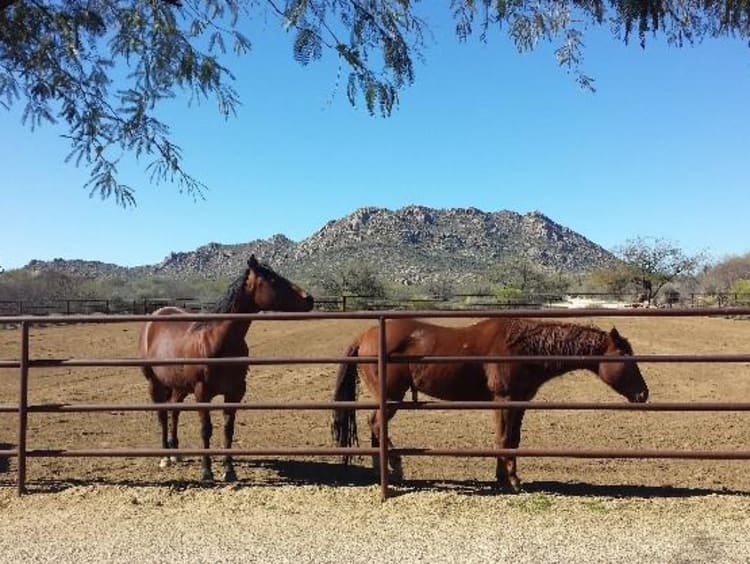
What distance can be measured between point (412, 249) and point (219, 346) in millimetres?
99124

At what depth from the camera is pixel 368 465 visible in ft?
23.6

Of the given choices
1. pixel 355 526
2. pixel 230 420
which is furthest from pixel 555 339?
pixel 230 420

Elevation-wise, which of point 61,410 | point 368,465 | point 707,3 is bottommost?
point 368,465

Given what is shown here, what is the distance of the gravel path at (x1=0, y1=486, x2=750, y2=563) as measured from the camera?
4.34m

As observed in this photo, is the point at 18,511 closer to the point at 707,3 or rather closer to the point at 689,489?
the point at 689,489

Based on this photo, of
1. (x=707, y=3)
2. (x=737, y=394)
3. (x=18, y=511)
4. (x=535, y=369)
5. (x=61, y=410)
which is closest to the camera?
(x=707, y=3)

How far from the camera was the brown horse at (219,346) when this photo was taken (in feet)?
22.3

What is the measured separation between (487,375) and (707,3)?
132 inches

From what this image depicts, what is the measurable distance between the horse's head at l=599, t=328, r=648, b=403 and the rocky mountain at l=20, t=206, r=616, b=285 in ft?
275

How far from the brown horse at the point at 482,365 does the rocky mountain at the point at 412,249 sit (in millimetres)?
83796

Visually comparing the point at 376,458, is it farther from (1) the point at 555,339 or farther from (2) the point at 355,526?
(1) the point at 555,339

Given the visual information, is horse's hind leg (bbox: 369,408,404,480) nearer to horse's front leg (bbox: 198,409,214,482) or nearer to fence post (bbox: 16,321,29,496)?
horse's front leg (bbox: 198,409,214,482)

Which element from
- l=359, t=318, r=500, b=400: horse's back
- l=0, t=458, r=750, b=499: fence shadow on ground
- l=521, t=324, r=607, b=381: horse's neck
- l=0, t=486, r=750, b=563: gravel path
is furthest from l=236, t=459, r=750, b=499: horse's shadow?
l=521, t=324, r=607, b=381: horse's neck

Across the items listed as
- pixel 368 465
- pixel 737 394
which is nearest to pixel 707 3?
pixel 368 465
